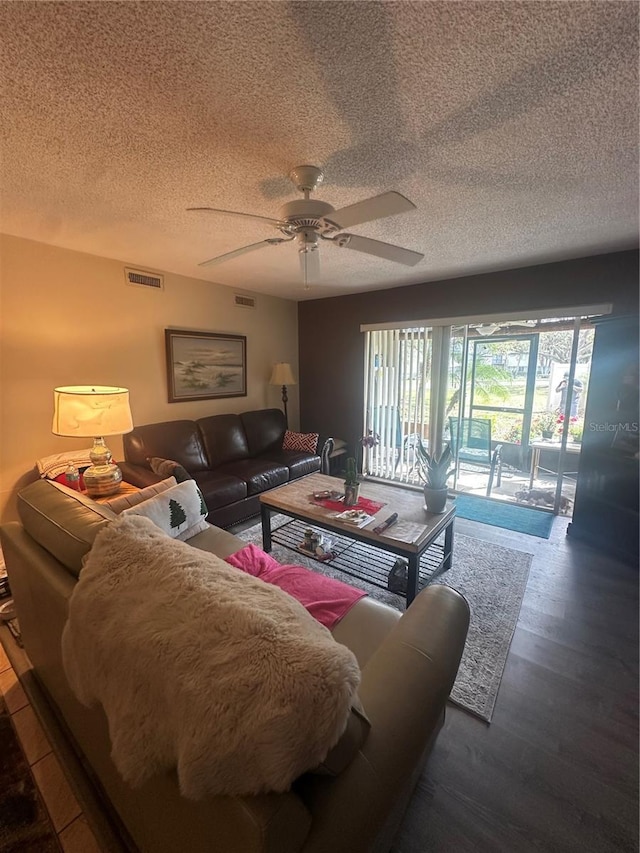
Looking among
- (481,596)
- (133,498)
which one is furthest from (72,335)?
(481,596)

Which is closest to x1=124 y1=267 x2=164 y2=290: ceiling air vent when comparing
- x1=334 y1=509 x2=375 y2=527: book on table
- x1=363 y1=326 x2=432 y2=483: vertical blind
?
x1=363 y1=326 x2=432 y2=483: vertical blind

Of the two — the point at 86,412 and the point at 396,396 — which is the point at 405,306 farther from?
the point at 86,412

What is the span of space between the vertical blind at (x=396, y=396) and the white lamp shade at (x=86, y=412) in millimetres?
2964

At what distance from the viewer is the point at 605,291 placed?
2938 millimetres

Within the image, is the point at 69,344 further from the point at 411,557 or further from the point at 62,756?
the point at 411,557

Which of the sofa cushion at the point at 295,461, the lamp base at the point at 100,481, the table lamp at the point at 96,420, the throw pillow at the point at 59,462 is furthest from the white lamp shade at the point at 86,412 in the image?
the sofa cushion at the point at 295,461

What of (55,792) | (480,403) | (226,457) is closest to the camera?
(55,792)

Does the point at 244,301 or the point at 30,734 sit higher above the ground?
the point at 244,301

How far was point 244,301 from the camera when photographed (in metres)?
4.26

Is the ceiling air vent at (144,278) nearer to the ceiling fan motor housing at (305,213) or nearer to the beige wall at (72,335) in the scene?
the beige wall at (72,335)

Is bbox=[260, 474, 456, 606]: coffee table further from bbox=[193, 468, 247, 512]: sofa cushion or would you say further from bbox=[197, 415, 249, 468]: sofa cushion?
bbox=[197, 415, 249, 468]: sofa cushion

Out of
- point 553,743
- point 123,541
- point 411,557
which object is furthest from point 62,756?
point 553,743

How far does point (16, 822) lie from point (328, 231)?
99.2 inches

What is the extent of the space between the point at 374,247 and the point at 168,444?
2.48 metres
